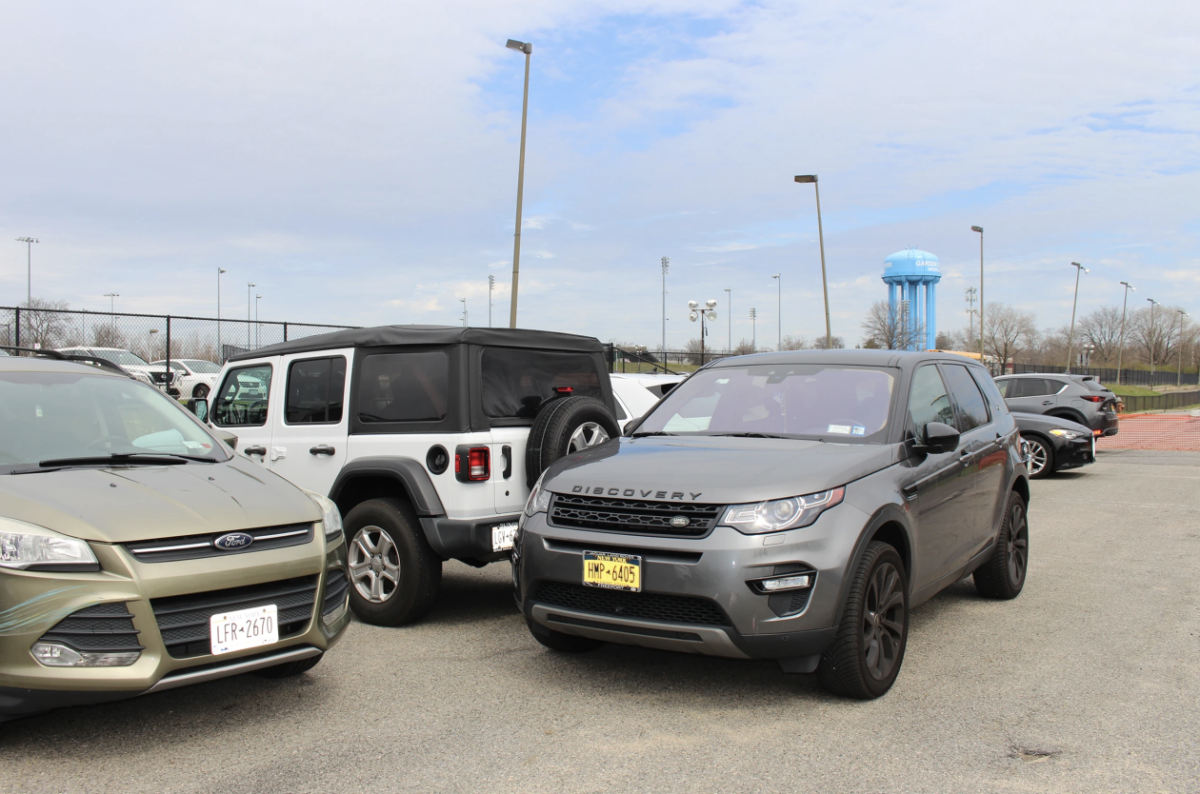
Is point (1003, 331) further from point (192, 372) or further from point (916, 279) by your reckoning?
point (192, 372)

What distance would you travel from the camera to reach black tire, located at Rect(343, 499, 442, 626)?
573cm

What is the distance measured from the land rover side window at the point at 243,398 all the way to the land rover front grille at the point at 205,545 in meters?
2.75

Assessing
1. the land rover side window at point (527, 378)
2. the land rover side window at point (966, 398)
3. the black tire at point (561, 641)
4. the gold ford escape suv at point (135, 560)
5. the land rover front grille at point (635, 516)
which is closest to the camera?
the gold ford escape suv at point (135, 560)

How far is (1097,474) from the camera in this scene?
16.2 meters

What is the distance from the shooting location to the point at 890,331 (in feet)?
150

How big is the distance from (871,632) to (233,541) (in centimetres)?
291

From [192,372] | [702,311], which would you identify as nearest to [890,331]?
[702,311]

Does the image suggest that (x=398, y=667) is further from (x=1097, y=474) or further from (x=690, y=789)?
(x=1097, y=474)

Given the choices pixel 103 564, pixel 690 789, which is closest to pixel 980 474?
pixel 690 789

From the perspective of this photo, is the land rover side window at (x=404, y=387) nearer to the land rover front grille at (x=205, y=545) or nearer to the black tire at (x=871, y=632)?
the land rover front grille at (x=205, y=545)

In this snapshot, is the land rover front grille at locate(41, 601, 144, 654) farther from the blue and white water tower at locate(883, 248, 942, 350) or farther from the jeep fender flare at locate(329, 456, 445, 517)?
the blue and white water tower at locate(883, 248, 942, 350)

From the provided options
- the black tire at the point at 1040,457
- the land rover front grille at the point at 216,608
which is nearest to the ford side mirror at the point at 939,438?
the land rover front grille at the point at 216,608

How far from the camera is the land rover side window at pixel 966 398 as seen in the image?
244 inches

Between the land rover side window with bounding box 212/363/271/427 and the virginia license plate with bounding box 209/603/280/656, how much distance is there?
3025mm
